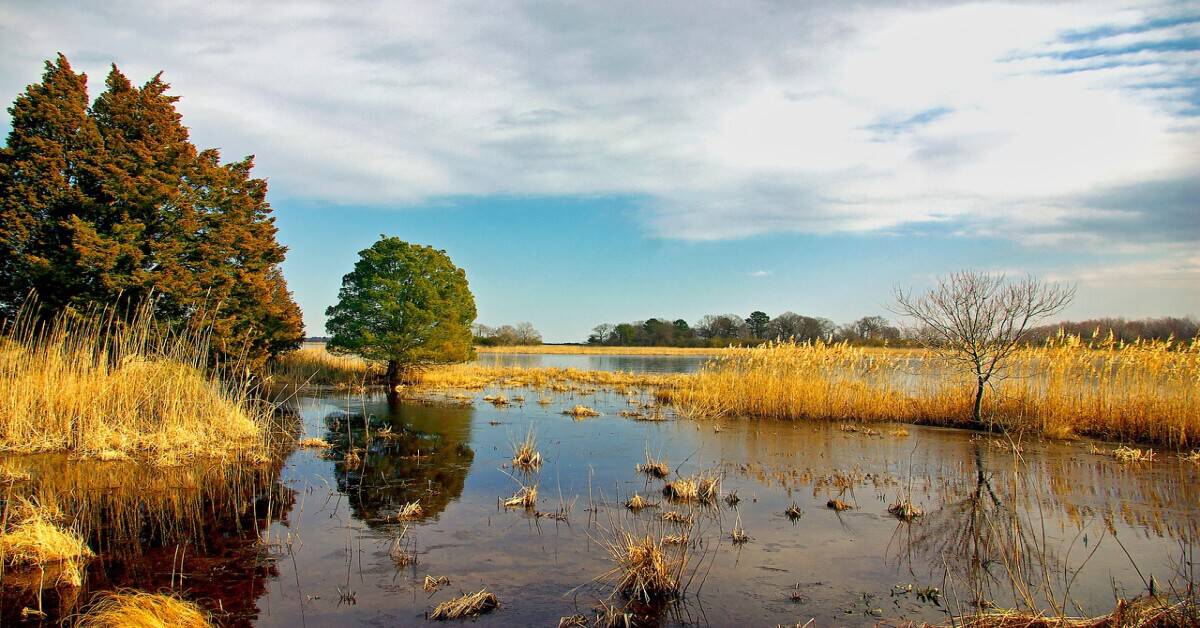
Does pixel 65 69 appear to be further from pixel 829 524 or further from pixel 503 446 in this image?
pixel 829 524

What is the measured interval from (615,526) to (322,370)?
948 inches

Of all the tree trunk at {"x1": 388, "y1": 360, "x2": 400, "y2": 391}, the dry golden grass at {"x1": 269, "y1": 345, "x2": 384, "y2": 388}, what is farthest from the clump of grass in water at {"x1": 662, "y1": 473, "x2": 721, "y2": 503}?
the dry golden grass at {"x1": 269, "y1": 345, "x2": 384, "y2": 388}

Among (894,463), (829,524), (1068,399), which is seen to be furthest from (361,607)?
(1068,399)

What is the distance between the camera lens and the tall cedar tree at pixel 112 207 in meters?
16.0

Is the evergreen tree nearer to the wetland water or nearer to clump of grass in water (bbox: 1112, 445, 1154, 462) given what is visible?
the wetland water

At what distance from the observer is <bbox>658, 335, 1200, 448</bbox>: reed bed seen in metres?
14.5

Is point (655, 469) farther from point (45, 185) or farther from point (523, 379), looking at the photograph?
point (523, 379)

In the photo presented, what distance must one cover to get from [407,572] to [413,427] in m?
9.92

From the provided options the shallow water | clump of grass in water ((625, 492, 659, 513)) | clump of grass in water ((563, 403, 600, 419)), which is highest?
the shallow water

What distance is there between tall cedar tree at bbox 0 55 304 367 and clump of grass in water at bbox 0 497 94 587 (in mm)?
8898

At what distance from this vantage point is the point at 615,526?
776 cm

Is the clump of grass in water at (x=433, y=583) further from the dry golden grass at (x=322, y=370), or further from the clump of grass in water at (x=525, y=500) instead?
the dry golden grass at (x=322, y=370)

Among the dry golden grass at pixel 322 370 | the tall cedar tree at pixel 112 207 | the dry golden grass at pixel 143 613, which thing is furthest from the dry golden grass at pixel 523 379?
the dry golden grass at pixel 143 613

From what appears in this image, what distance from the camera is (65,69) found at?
55.6 ft
